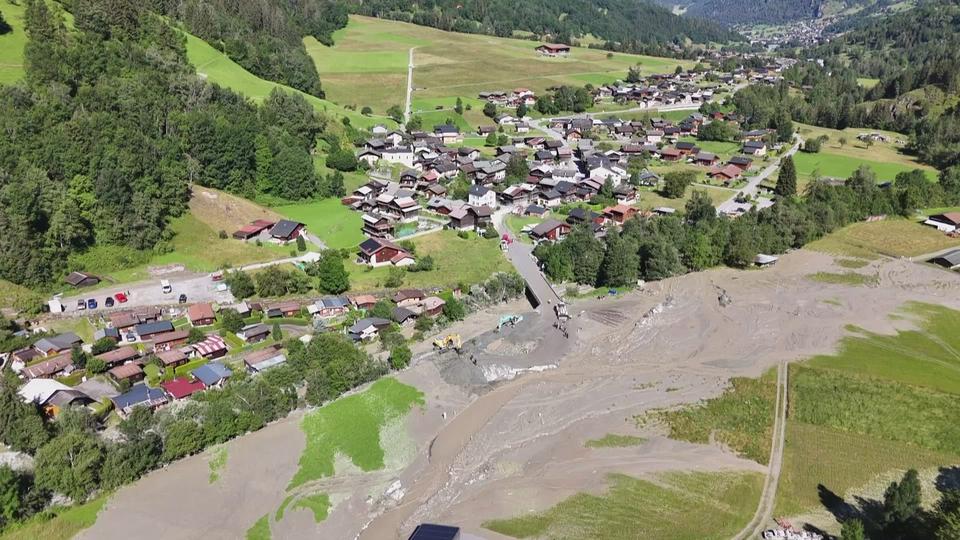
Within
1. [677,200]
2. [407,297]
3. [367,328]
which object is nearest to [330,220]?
[407,297]

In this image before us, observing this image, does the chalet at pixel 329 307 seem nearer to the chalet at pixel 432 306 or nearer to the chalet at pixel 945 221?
the chalet at pixel 432 306

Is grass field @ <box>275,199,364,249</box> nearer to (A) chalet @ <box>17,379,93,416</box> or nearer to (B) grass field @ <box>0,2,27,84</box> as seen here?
(A) chalet @ <box>17,379,93,416</box>

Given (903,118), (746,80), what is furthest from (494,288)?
(746,80)

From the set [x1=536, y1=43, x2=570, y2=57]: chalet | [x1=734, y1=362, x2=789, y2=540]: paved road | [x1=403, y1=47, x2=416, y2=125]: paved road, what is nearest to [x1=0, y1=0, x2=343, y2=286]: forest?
[x1=403, y1=47, x2=416, y2=125]: paved road

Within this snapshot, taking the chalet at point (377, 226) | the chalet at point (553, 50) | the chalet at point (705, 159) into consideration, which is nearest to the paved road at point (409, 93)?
the chalet at point (553, 50)

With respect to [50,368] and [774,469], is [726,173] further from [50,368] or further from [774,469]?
[50,368]

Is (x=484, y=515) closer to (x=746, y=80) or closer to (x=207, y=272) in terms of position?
(x=207, y=272)
